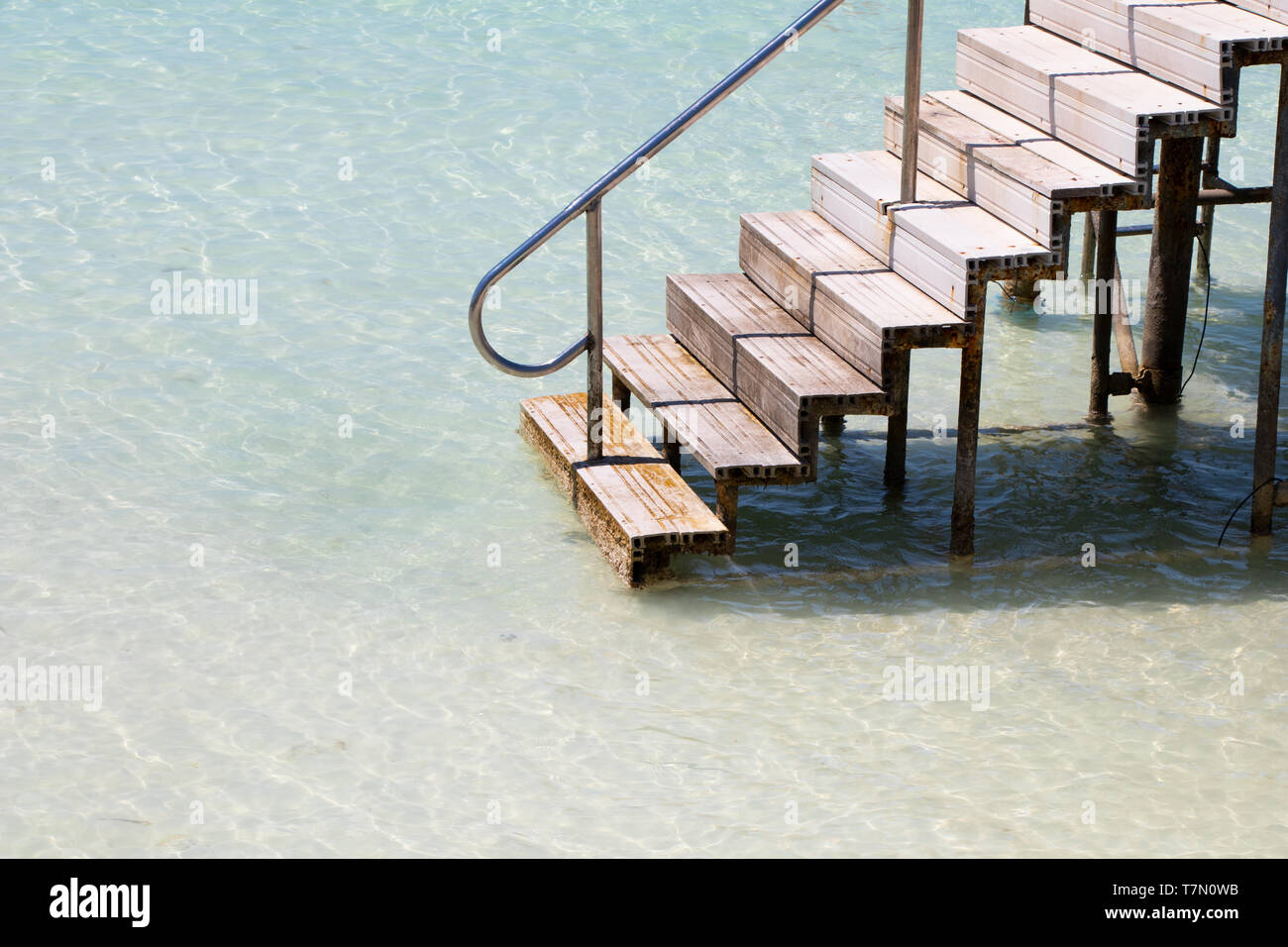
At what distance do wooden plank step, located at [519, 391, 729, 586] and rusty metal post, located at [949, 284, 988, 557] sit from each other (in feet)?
3.47

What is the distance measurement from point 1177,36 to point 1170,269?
1910mm

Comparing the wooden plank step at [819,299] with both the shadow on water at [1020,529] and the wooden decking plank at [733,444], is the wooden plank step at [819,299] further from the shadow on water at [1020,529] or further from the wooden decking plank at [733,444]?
the shadow on water at [1020,529]

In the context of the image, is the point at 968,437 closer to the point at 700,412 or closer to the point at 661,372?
the point at 700,412

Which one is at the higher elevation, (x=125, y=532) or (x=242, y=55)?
(x=242, y=55)

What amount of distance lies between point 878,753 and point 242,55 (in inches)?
413

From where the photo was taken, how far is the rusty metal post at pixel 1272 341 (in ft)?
23.8

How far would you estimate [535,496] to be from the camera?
7.98 metres

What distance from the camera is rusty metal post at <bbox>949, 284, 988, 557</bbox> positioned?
6945 mm

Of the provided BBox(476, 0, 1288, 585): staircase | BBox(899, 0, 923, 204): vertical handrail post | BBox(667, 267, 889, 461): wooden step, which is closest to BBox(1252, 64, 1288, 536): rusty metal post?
BBox(476, 0, 1288, 585): staircase

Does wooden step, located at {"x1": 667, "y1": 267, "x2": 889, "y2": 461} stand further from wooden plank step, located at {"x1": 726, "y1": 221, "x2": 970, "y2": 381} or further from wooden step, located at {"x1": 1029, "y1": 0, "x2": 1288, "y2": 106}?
wooden step, located at {"x1": 1029, "y1": 0, "x2": 1288, "y2": 106}

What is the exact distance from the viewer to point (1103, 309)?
8773 millimetres
